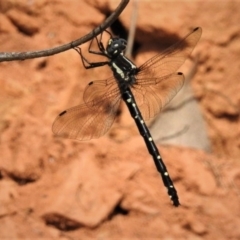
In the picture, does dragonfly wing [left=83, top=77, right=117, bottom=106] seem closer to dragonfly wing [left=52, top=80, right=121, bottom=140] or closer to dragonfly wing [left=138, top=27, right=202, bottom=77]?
dragonfly wing [left=52, top=80, right=121, bottom=140]

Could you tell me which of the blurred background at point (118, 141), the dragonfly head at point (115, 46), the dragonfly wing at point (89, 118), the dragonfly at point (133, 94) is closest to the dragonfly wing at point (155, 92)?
the dragonfly at point (133, 94)

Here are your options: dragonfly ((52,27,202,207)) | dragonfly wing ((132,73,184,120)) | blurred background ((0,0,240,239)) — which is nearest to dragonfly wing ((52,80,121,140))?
dragonfly ((52,27,202,207))

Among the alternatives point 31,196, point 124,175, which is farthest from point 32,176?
point 124,175

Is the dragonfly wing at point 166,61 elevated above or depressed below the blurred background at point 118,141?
above

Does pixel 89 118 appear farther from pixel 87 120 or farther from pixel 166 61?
pixel 166 61

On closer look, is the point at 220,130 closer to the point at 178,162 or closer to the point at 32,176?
the point at 178,162

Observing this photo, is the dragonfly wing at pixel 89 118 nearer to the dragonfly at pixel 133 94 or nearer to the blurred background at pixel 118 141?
the dragonfly at pixel 133 94

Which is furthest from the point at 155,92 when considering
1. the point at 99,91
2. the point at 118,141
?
the point at 118,141
